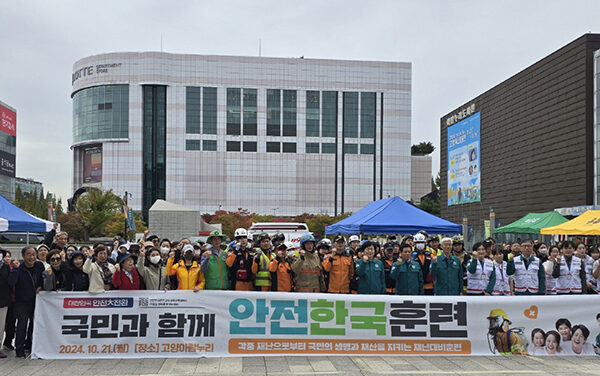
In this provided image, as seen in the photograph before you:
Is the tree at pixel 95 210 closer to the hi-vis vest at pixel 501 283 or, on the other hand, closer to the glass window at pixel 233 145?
the glass window at pixel 233 145

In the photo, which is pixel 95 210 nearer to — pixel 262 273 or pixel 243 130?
pixel 243 130

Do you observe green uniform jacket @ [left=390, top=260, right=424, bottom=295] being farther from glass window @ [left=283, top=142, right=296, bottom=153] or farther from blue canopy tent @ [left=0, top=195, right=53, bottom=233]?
glass window @ [left=283, top=142, right=296, bottom=153]

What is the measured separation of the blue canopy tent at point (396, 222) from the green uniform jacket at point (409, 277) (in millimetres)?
5059

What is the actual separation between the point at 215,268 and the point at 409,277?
3.27 meters

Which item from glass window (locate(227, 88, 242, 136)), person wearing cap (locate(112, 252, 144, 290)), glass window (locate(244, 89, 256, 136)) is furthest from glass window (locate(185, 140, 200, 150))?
person wearing cap (locate(112, 252, 144, 290))

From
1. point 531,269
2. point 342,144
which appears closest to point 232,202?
point 342,144

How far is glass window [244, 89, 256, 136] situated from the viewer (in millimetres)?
88812

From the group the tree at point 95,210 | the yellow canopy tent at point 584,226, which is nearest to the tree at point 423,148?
the tree at point 95,210

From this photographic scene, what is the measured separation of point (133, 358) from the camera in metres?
8.73

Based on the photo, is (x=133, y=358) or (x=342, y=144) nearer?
(x=133, y=358)

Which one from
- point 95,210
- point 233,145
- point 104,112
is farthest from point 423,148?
point 95,210

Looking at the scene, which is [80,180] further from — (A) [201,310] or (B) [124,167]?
(A) [201,310]

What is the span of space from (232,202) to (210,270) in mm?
79595

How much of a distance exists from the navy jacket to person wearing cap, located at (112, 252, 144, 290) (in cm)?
114
